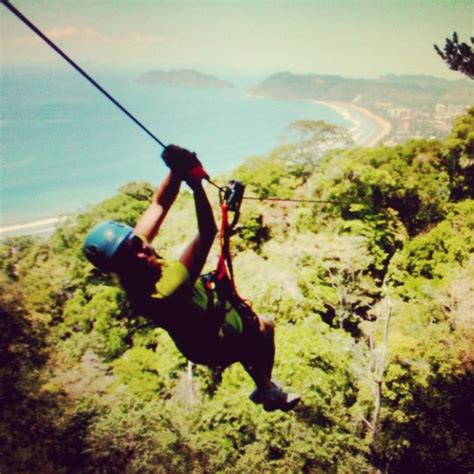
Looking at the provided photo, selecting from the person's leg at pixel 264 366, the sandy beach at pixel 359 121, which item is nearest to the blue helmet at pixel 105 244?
the person's leg at pixel 264 366

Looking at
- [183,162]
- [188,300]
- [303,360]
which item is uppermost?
[183,162]

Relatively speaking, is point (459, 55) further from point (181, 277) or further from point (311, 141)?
point (311, 141)

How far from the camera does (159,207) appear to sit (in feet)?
8.34

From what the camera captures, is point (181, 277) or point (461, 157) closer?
point (181, 277)

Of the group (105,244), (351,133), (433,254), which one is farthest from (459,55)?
(351,133)

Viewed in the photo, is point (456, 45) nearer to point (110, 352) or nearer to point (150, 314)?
point (150, 314)

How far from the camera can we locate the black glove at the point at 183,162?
2.22 meters

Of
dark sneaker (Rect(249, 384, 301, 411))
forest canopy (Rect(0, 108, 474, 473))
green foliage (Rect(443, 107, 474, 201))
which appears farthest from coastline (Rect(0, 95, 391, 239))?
dark sneaker (Rect(249, 384, 301, 411))

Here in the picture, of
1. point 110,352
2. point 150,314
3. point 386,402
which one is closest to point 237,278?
point 386,402

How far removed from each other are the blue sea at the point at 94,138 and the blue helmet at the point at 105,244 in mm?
24886

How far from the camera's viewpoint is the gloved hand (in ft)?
7.27

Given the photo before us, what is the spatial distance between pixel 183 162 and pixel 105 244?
0.65 meters

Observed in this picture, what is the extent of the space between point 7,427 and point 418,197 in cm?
2041

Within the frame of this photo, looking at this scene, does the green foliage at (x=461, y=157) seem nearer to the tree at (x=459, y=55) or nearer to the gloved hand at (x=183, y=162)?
the tree at (x=459, y=55)
